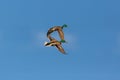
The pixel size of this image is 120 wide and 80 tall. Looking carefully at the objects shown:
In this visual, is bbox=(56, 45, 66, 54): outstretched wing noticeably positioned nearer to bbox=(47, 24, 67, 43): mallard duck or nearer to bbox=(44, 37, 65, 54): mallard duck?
bbox=(44, 37, 65, 54): mallard duck

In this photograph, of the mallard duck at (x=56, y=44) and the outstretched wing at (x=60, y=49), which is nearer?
the mallard duck at (x=56, y=44)

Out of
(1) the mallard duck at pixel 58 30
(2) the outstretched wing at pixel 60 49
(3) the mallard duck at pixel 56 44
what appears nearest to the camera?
(1) the mallard duck at pixel 58 30

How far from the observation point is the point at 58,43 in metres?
81.6

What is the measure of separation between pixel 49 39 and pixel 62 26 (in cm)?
531

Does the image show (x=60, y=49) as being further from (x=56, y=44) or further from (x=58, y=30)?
(x=58, y=30)

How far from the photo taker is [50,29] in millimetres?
82000

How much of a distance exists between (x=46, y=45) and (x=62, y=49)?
433 cm

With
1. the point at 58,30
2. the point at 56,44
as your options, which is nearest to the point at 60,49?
the point at 56,44

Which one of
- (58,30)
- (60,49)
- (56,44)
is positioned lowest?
(60,49)

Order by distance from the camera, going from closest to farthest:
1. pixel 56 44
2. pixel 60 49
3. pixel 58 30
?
pixel 58 30 < pixel 56 44 < pixel 60 49

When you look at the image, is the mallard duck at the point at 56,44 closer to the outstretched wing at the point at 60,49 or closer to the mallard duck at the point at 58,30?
the outstretched wing at the point at 60,49

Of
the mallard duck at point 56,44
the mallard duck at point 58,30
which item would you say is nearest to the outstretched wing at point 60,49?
the mallard duck at point 56,44

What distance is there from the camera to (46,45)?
81500mm

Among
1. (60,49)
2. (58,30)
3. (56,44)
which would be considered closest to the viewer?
(58,30)
